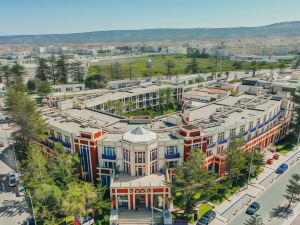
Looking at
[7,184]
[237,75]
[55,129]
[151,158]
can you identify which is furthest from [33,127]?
[237,75]

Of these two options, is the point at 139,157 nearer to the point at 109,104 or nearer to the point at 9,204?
the point at 9,204

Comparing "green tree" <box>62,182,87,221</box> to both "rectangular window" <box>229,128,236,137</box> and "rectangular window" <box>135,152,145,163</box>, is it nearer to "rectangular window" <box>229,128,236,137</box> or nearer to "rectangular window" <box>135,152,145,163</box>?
"rectangular window" <box>135,152,145,163</box>

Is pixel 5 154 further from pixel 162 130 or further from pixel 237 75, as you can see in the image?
pixel 237 75

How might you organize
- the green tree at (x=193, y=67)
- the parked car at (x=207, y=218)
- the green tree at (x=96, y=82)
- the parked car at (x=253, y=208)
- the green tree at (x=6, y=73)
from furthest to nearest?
the green tree at (x=193, y=67) → the green tree at (x=96, y=82) → the green tree at (x=6, y=73) → the parked car at (x=253, y=208) → the parked car at (x=207, y=218)

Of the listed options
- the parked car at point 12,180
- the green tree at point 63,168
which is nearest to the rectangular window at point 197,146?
the green tree at point 63,168

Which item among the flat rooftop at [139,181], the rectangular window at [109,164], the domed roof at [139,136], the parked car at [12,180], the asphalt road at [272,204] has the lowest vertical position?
the asphalt road at [272,204]

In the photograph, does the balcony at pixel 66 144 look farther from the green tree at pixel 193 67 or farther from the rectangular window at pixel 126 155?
the green tree at pixel 193 67

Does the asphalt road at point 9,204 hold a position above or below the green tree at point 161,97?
below
